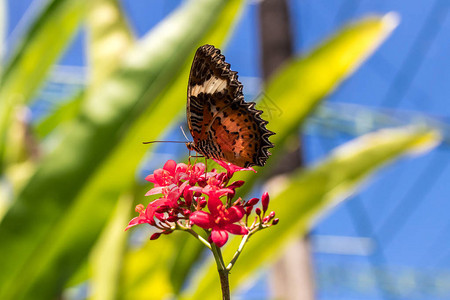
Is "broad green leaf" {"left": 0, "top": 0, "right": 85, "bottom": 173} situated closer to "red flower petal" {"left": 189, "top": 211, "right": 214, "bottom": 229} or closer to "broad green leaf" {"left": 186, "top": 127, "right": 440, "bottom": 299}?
"broad green leaf" {"left": 186, "top": 127, "right": 440, "bottom": 299}

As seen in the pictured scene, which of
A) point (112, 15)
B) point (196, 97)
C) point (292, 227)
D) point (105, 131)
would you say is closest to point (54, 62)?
point (112, 15)

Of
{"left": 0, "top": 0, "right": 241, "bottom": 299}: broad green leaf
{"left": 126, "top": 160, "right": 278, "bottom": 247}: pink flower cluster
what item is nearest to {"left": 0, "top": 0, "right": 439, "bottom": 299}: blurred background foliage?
{"left": 0, "top": 0, "right": 241, "bottom": 299}: broad green leaf

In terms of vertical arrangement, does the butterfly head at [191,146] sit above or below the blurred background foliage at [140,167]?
above

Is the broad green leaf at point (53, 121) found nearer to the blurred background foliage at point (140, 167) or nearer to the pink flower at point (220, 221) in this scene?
the blurred background foliage at point (140, 167)

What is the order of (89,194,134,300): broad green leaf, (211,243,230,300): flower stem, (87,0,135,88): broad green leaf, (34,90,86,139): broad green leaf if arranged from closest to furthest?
(211,243,230,300): flower stem
(89,194,134,300): broad green leaf
(87,0,135,88): broad green leaf
(34,90,86,139): broad green leaf

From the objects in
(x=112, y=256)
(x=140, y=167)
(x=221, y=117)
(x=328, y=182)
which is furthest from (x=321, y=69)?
(x=221, y=117)

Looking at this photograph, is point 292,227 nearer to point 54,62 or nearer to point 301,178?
point 301,178

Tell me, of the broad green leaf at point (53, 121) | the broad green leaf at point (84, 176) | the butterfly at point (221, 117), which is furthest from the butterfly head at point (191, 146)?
the broad green leaf at point (53, 121)
